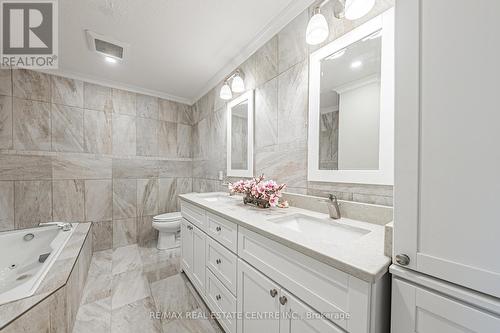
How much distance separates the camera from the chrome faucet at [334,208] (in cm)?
108

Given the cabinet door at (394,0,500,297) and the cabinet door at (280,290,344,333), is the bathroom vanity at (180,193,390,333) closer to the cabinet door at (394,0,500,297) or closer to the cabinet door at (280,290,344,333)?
the cabinet door at (280,290,344,333)

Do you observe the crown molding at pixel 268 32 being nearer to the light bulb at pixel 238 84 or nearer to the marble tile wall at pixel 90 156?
the light bulb at pixel 238 84

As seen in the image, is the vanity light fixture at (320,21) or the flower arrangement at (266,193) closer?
the vanity light fixture at (320,21)

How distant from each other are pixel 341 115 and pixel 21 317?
2072mm

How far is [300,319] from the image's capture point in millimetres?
752

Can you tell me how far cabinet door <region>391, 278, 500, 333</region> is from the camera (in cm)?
45

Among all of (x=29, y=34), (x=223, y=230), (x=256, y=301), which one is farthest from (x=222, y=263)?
(x=29, y=34)

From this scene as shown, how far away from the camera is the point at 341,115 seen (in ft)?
3.88

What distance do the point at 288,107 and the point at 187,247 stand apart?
1.64m

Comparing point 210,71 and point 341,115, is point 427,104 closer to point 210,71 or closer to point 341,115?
point 341,115

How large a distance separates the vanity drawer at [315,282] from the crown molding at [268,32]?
1621 mm

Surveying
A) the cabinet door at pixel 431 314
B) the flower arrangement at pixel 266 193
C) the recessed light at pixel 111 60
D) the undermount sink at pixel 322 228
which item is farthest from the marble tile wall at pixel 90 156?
the cabinet door at pixel 431 314

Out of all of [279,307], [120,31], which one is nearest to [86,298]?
Answer: [279,307]

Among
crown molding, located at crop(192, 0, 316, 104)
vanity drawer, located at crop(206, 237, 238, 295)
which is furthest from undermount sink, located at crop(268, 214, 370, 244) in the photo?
crown molding, located at crop(192, 0, 316, 104)
